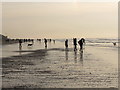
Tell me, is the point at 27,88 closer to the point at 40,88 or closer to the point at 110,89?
the point at 40,88

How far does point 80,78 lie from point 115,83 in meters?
2.20

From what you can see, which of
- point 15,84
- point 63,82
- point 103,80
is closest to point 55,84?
point 63,82

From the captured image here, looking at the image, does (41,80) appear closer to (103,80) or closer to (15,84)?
(15,84)

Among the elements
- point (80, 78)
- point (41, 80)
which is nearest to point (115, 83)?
point (80, 78)

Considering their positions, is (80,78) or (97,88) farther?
(80,78)

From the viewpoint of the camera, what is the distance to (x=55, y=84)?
1323 cm

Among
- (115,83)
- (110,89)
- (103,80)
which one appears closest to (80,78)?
(103,80)

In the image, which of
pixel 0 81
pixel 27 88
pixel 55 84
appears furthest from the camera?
pixel 0 81

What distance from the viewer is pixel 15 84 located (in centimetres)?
1328

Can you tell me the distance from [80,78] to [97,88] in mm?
2839

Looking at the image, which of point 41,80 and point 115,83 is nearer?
point 115,83

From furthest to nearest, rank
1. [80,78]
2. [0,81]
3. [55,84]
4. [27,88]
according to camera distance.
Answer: [80,78] → [0,81] → [55,84] → [27,88]

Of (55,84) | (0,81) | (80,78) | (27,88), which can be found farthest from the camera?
(80,78)

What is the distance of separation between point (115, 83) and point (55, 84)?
2.77 meters
